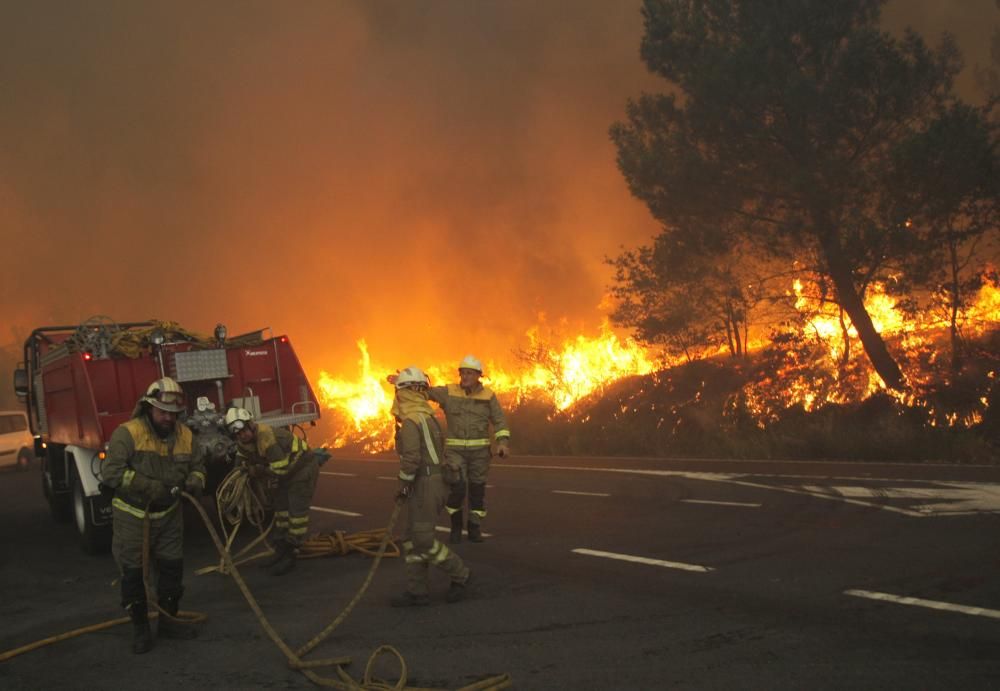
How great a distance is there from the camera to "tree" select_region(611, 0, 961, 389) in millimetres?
17516

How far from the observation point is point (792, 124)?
18.5 meters

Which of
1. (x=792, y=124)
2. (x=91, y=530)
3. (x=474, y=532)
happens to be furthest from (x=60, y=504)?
(x=792, y=124)

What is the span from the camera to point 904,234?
56.1 ft

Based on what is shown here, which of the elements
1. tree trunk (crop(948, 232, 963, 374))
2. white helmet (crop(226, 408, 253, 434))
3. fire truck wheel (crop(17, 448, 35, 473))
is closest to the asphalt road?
white helmet (crop(226, 408, 253, 434))

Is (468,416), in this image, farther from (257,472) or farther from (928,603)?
(928,603)

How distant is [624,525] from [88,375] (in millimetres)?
6134

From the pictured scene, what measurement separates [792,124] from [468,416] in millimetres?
12796

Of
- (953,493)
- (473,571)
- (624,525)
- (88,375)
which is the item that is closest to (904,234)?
(953,493)

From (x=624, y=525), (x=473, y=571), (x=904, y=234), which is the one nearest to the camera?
(x=473, y=571)

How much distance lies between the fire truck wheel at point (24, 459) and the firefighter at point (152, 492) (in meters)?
19.1

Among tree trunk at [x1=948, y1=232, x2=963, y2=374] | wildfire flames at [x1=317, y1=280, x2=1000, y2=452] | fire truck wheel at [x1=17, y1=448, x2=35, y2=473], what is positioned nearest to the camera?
tree trunk at [x1=948, y1=232, x2=963, y2=374]

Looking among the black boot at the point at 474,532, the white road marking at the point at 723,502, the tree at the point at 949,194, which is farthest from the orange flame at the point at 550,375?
the black boot at the point at 474,532

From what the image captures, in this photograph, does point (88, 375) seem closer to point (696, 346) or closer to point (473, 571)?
point (473, 571)

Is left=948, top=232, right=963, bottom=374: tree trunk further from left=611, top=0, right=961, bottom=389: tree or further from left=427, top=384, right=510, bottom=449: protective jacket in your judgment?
left=427, top=384, right=510, bottom=449: protective jacket
